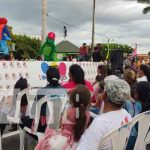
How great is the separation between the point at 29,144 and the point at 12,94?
2.87 ft

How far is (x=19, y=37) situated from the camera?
246 ft

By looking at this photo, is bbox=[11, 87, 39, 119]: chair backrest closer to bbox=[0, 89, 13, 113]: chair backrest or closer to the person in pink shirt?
bbox=[0, 89, 13, 113]: chair backrest

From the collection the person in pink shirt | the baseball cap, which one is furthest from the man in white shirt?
the person in pink shirt

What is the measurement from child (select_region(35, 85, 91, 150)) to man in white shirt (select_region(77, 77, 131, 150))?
0.56 ft

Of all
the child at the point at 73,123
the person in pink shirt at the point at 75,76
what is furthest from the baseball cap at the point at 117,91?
the person in pink shirt at the point at 75,76

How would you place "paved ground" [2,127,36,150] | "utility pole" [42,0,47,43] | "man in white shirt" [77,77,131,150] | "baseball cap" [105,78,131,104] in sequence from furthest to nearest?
"utility pole" [42,0,47,43], "paved ground" [2,127,36,150], "baseball cap" [105,78,131,104], "man in white shirt" [77,77,131,150]

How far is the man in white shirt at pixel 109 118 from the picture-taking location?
3.30 meters

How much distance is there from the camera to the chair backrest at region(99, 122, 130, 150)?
11.0 ft

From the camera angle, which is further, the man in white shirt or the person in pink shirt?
the person in pink shirt

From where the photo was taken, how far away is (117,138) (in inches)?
136

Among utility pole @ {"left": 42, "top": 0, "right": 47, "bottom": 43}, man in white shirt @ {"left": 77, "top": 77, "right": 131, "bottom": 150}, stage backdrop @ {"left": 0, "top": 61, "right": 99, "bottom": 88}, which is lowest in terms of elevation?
stage backdrop @ {"left": 0, "top": 61, "right": 99, "bottom": 88}

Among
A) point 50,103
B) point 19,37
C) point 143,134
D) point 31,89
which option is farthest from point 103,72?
point 19,37

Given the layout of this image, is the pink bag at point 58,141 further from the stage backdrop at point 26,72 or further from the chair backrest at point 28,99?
the stage backdrop at point 26,72

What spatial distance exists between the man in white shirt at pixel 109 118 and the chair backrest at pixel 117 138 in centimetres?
3
